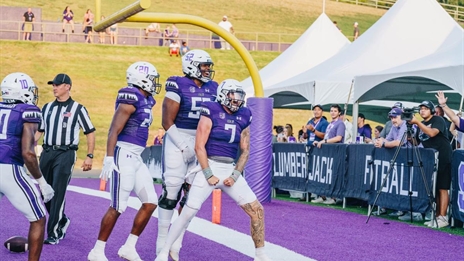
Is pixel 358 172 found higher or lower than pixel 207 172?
lower

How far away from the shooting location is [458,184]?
12.1 metres

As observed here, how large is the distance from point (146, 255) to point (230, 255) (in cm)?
85

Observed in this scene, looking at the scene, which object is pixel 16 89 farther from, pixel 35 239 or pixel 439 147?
pixel 439 147

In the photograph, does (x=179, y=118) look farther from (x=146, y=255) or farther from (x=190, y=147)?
(x=146, y=255)

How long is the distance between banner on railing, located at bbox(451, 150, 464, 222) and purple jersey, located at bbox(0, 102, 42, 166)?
250 inches

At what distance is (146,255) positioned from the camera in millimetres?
9109

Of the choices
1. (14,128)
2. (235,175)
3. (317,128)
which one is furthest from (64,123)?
(317,128)

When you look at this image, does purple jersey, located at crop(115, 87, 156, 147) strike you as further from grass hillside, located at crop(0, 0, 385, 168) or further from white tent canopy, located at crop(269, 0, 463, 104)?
grass hillside, located at crop(0, 0, 385, 168)

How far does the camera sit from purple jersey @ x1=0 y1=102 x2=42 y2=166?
24.8ft

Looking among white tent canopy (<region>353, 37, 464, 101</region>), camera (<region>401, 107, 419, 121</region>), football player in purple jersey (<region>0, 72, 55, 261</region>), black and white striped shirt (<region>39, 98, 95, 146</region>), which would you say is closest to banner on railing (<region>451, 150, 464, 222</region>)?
camera (<region>401, 107, 419, 121</region>)

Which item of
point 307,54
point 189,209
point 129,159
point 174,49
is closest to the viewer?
point 189,209

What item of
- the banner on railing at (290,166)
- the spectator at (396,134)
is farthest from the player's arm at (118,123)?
the banner on railing at (290,166)

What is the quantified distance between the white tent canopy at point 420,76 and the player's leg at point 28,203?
903 cm

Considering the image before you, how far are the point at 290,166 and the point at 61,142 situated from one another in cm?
877
